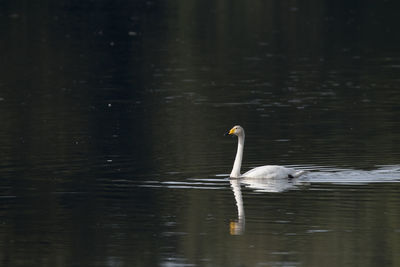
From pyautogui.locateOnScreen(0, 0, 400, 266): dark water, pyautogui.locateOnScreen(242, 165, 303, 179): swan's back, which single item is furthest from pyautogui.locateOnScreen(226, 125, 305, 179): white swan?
pyautogui.locateOnScreen(0, 0, 400, 266): dark water

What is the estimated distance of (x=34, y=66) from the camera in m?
45.2

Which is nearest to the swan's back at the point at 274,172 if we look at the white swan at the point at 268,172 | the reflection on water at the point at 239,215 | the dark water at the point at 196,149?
the white swan at the point at 268,172

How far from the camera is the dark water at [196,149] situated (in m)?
16.0

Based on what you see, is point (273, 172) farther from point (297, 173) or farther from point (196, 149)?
point (196, 149)

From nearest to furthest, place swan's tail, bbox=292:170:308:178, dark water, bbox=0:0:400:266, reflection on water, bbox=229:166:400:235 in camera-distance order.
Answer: dark water, bbox=0:0:400:266, reflection on water, bbox=229:166:400:235, swan's tail, bbox=292:170:308:178

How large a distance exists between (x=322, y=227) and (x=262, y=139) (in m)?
9.56

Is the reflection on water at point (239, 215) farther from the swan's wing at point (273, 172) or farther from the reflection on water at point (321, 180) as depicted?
the swan's wing at point (273, 172)

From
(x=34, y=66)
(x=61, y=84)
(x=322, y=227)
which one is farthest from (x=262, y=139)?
(x=34, y=66)

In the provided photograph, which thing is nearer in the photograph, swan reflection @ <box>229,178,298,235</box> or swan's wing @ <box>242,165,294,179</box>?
swan reflection @ <box>229,178,298,235</box>

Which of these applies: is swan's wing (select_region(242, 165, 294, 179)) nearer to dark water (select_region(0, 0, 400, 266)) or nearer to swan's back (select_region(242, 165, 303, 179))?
swan's back (select_region(242, 165, 303, 179))

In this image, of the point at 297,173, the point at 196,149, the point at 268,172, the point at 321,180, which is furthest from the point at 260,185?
the point at 196,149

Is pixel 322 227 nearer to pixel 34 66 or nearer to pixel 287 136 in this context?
pixel 287 136

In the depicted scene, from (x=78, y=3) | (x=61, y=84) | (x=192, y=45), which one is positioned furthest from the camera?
(x=78, y=3)

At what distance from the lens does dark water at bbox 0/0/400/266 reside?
52.5 ft
